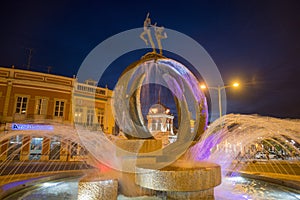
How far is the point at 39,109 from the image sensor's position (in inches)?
906

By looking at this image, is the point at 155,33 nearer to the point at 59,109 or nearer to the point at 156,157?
the point at 156,157

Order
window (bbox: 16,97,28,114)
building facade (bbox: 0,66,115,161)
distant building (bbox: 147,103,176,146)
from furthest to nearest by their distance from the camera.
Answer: distant building (bbox: 147,103,176,146), window (bbox: 16,97,28,114), building facade (bbox: 0,66,115,161)

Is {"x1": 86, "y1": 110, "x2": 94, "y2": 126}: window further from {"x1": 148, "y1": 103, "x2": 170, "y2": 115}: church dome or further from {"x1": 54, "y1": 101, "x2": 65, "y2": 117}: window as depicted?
{"x1": 148, "y1": 103, "x2": 170, "y2": 115}: church dome

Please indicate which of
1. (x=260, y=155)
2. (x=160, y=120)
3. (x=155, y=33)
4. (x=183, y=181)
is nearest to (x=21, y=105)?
(x=160, y=120)

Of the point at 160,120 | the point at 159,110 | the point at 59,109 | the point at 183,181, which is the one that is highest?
the point at 159,110

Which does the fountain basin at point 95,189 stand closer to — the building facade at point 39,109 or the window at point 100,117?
the building facade at point 39,109

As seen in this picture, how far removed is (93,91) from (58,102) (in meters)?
4.98

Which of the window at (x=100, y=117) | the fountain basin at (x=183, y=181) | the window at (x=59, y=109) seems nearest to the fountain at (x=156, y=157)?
the fountain basin at (x=183, y=181)

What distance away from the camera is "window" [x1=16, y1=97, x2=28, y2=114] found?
72.3 feet

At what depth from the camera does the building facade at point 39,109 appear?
2145 cm

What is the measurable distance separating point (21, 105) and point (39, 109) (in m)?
1.87

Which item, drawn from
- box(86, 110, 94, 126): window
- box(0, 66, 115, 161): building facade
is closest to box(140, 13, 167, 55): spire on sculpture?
box(0, 66, 115, 161): building facade

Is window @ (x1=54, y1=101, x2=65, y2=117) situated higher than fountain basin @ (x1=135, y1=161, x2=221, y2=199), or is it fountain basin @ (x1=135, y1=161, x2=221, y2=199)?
window @ (x1=54, y1=101, x2=65, y2=117)

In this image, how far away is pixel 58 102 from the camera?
2402cm
